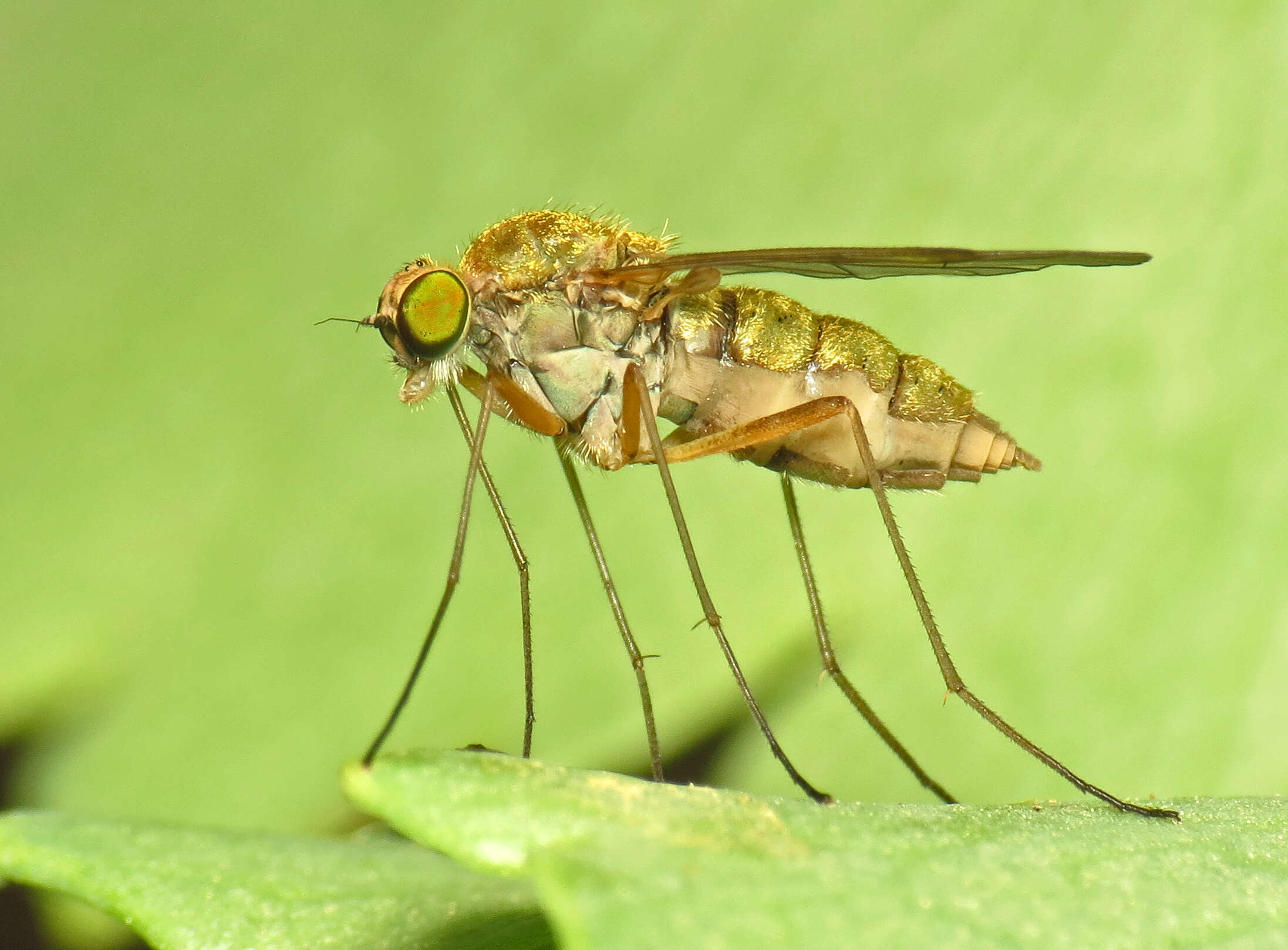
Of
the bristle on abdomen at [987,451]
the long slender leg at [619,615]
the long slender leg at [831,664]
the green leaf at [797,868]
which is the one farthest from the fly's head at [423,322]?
the green leaf at [797,868]

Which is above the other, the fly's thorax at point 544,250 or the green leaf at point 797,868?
the fly's thorax at point 544,250

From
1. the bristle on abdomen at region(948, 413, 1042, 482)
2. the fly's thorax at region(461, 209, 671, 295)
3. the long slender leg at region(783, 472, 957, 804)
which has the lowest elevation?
the long slender leg at region(783, 472, 957, 804)

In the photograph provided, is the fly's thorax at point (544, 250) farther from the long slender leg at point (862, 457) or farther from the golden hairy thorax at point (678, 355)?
the long slender leg at point (862, 457)

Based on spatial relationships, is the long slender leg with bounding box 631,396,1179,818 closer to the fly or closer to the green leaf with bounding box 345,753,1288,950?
the fly

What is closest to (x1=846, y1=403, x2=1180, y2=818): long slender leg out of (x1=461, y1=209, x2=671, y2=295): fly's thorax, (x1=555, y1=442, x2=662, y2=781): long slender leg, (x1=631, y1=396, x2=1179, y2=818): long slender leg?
(x1=631, y1=396, x2=1179, y2=818): long slender leg

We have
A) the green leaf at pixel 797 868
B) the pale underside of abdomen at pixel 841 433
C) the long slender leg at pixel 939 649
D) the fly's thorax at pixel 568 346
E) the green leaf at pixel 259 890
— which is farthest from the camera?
the fly's thorax at pixel 568 346

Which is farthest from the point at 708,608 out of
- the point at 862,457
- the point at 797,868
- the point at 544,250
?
the point at 797,868

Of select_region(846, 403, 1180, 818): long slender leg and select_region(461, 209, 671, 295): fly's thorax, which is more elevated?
select_region(461, 209, 671, 295): fly's thorax
